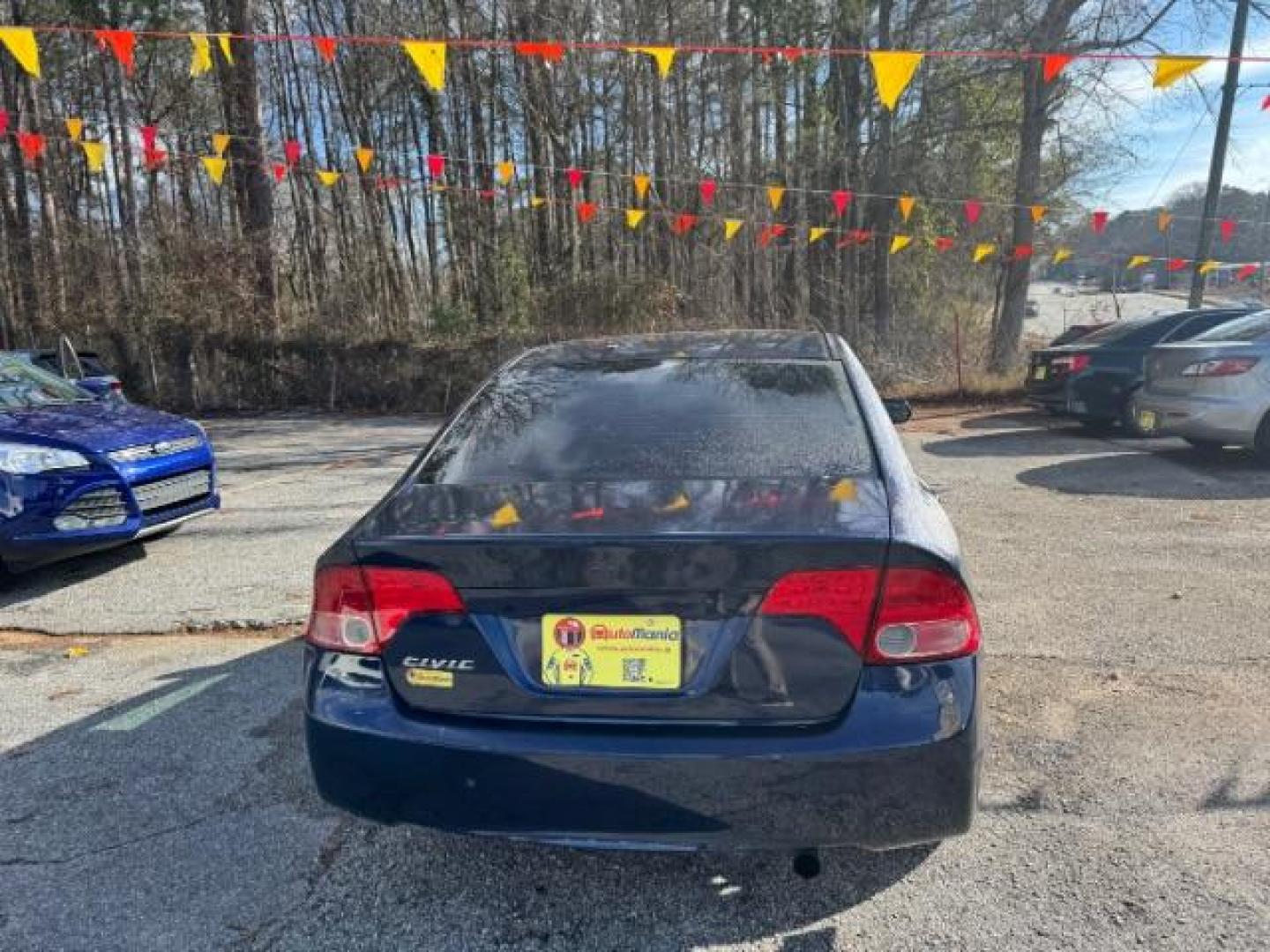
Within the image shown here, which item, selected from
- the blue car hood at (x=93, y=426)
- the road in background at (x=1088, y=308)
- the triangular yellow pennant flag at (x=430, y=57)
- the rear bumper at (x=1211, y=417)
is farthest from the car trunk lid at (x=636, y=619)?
the road in background at (x=1088, y=308)

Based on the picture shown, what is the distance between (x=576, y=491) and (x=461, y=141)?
20.5 meters

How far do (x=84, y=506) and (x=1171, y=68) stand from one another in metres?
9.98

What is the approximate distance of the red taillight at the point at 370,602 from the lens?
2.04 meters

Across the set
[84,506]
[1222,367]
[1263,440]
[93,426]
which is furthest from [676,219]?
[84,506]

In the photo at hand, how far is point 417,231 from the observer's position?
833 inches

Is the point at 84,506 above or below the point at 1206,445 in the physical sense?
above

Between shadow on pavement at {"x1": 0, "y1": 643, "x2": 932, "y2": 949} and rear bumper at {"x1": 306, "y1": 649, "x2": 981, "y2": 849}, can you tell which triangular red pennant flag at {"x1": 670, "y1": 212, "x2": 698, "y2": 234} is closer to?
shadow on pavement at {"x1": 0, "y1": 643, "x2": 932, "y2": 949}

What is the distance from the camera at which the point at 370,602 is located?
2.09 m

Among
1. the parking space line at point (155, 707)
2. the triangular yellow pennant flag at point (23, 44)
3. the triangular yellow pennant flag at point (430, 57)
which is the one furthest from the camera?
the triangular yellow pennant flag at point (430, 57)

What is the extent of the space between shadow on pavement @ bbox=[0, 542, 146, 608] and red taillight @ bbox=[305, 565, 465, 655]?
4.22 meters

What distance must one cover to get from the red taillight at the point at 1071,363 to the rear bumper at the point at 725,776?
9217 millimetres

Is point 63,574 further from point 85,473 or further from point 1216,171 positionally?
point 1216,171

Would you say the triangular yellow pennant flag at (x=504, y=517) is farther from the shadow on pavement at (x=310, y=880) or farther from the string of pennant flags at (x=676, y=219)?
the string of pennant flags at (x=676, y=219)

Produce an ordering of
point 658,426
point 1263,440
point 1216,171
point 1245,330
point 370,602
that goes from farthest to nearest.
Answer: point 1216,171
point 1245,330
point 1263,440
point 658,426
point 370,602
